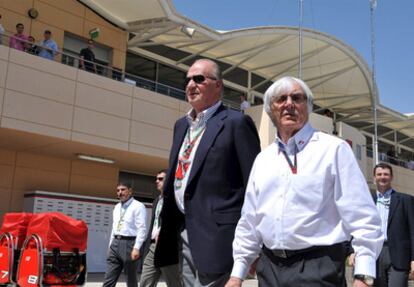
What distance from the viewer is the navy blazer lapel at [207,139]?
11.0ft

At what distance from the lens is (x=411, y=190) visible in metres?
31.9

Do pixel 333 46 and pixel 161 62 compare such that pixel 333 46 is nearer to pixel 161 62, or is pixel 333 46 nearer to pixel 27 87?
pixel 161 62

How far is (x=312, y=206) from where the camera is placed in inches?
103

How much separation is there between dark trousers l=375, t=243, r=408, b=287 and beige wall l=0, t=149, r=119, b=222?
1247 centimetres

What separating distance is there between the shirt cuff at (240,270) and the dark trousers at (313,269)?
0.20 m

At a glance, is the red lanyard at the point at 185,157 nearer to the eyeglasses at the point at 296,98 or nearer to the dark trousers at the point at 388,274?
the eyeglasses at the point at 296,98

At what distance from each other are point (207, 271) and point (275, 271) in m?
0.62

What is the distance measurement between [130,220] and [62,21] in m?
10.5

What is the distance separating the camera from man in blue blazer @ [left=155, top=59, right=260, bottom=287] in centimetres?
317

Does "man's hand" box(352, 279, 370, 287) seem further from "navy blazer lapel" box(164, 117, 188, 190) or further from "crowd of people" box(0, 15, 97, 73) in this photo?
"crowd of people" box(0, 15, 97, 73)

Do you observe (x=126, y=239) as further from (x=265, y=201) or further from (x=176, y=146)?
(x=265, y=201)

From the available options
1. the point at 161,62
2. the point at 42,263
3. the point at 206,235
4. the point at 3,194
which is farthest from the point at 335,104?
the point at 206,235

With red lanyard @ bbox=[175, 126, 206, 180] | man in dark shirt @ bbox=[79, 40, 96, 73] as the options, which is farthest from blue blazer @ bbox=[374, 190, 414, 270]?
man in dark shirt @ bbox=[79, 40, 96, 73]

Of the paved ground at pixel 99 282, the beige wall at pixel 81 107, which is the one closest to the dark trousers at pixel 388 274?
the paved ground at pixel 99 282
